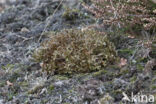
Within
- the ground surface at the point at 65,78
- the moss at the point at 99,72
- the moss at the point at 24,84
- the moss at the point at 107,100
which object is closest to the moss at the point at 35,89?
the ground surface at the point at 65,78

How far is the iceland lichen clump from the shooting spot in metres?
2.42

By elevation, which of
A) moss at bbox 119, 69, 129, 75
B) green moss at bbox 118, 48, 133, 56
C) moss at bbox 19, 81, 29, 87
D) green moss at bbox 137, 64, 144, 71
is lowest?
moss at bbox 19, 81, 29, 87

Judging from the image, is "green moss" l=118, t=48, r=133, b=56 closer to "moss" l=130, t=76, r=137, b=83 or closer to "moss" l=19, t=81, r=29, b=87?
"moss" l=130, t=76, r=137, b=83

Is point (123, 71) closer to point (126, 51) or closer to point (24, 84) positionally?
point (126, 51)

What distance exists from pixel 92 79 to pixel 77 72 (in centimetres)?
21

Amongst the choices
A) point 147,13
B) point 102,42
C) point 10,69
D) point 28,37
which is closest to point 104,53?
point 102,42

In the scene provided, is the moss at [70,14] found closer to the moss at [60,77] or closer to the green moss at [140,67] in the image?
the moss at [60,77]

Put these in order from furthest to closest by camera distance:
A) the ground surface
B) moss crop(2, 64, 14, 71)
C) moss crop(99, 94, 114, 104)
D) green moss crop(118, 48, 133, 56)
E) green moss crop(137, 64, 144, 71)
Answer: moss crop(2, 64, 14, 71), green moss crop(118, 48, 133, 56), green moss crop(137, 64, 144, 71), the ground surface, moss crop(99, 94, 114, 104)

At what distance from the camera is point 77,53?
8.13ft

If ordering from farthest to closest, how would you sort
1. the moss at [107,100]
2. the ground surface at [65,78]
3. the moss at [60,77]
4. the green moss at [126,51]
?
the green moss at [126,51]
the moss at [60,77]
the ground surface at [65,78]
the moss at [107,100]

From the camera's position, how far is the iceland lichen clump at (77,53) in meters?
2.42

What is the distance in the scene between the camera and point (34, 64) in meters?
2.69

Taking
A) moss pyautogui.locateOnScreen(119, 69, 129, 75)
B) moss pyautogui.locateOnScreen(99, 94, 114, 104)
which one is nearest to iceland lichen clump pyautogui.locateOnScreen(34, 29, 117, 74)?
moss pyautogui.locateOnScreen(119, 69, 129, 75)

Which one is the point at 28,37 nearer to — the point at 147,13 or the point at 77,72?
the point at 77,72
